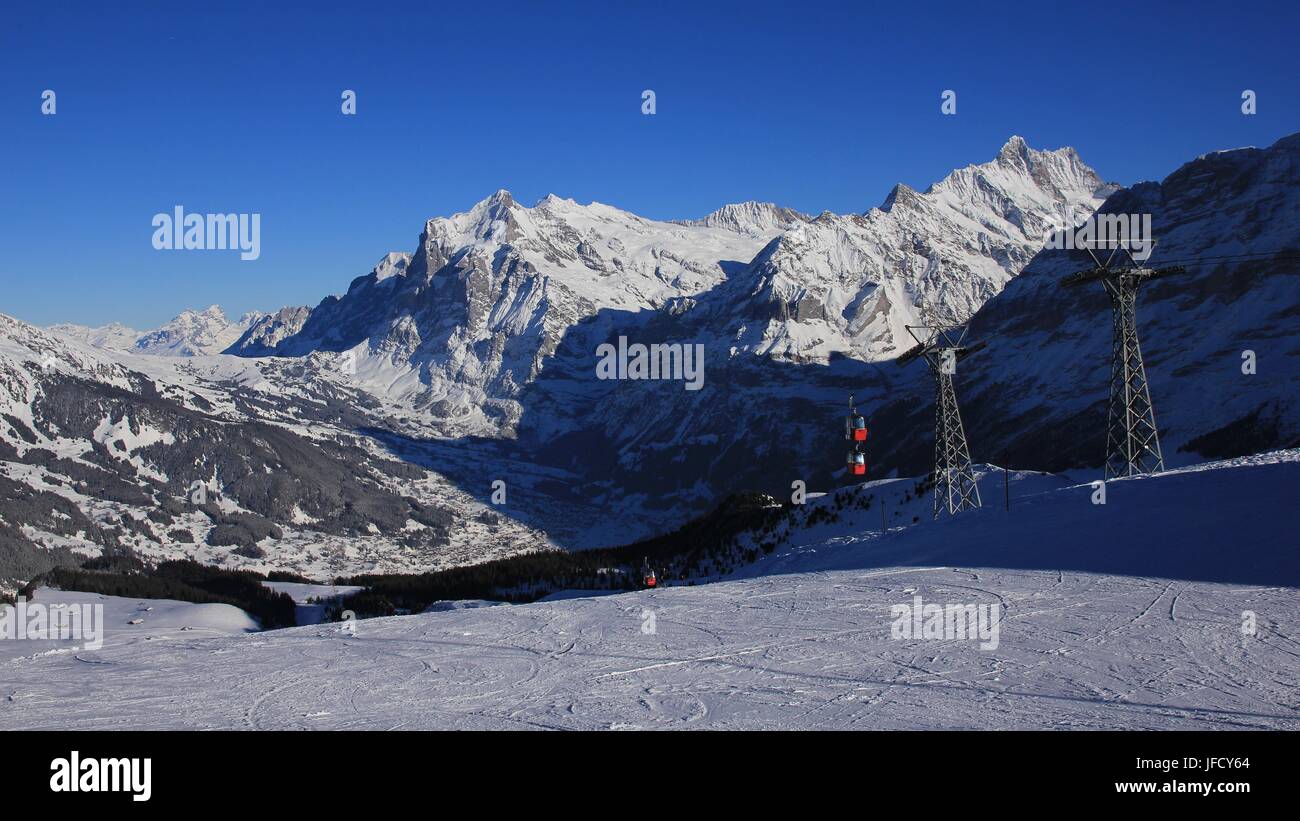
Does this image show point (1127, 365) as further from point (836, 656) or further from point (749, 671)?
point (749, 671)

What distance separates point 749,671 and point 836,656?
2.52 metres

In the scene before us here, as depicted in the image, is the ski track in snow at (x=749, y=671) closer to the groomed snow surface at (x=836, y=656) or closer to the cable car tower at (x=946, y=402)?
the groomed snow surface at (x=836, y=656)

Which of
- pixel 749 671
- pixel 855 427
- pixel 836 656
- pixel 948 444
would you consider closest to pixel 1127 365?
pixel 948 444

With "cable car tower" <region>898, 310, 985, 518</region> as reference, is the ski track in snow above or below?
below

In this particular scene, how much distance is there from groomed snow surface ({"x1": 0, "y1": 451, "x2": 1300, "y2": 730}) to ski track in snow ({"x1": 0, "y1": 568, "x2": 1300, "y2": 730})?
10 centimetres

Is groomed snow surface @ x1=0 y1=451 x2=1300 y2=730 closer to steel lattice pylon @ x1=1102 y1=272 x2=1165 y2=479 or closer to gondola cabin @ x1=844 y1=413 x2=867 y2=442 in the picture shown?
steel lattice pylon @ x1=1102 y1=272 x2=1165 y2=479

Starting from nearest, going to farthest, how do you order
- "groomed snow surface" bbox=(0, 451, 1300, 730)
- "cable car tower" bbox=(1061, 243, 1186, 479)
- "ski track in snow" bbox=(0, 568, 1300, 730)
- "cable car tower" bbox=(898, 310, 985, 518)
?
1. "ski track in snow" bbox=(0, 568, 1300, 730)
2. "groomed snow surface" bbox=(0, 451, 1300, 730)
3. "cable car tower" bbox=(1061, 243, 1186, 479)
4. "cable car tower" bbox=(898, 310, 985, 518)

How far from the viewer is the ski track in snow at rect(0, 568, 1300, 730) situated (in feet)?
64.6

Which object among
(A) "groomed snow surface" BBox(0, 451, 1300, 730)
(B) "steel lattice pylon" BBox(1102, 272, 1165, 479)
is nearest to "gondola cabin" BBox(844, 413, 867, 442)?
(B) "steel lattice pylon" BBox(1102, 272, 1165, 479)

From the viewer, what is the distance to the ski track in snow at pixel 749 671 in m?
19.7

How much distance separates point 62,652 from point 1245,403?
682 feet
